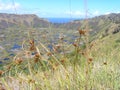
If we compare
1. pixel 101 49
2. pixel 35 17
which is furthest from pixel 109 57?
pixel 35 17

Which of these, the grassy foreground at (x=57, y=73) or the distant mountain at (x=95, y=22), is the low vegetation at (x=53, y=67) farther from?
the distant mountain at (x=95, y=22)

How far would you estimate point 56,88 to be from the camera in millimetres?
3783

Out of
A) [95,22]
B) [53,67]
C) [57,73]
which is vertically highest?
[95,22]

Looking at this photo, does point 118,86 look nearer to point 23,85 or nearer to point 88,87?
point 88,87

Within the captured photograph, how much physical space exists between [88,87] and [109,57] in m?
1.93

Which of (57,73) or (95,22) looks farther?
(95,22)

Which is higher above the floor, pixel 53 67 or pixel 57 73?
pixel 53 67

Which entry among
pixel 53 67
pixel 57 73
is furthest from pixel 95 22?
pixel 53 67

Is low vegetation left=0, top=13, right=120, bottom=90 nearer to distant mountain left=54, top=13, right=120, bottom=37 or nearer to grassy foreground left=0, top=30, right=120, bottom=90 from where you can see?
grassy foreground left=0, top=30, right=120, bottom=90

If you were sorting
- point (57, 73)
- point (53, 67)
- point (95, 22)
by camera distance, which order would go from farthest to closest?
point (95, 22) < point (57, 73) < point (53, 67)

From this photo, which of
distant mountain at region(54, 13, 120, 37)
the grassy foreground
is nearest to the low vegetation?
the grassy foreground

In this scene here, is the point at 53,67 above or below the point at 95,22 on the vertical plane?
below

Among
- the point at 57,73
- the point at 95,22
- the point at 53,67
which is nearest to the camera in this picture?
the point at 53,67

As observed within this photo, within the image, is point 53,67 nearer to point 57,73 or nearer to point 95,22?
point 57,73
